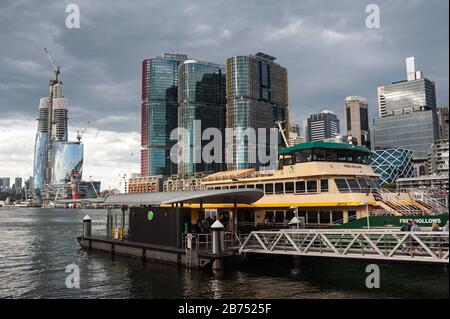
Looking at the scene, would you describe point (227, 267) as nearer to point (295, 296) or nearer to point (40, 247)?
point (295, 296)

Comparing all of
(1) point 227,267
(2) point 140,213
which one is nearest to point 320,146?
(1) point 227,267

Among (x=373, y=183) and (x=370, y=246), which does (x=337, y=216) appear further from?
(x=370, y=246)

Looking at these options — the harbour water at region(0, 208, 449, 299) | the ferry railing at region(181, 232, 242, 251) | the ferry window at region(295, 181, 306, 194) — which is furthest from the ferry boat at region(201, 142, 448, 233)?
the harbour water at region(0, 208, 449, 299)

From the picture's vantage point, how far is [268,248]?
24906 mm

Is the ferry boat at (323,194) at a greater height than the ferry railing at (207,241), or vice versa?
the ferry boat at (323,194)

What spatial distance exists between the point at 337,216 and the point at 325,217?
0.98 meters

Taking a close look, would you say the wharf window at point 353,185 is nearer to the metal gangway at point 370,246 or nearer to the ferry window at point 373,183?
the ferry window at point 373,183

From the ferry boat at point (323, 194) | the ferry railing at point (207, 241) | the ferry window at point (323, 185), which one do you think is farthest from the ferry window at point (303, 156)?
the ferry railing at point (207, 241)

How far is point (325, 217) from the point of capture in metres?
29.8

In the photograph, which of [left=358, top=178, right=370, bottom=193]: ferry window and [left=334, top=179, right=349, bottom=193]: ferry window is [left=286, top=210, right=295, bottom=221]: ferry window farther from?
[left=358, top=178, right=370, bottom=193]: ferry window

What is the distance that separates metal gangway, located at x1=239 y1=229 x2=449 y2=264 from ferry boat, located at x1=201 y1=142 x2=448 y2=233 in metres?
2.47

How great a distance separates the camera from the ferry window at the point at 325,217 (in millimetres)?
29580
